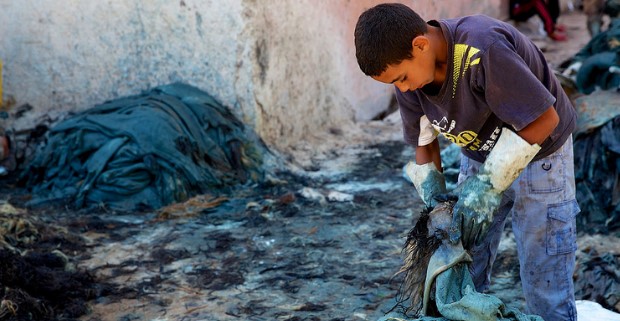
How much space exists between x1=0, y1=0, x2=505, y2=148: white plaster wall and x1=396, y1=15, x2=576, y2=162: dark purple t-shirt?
3540 mm

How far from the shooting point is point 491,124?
2666mm

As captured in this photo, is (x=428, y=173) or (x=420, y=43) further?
(x=428, y=173)

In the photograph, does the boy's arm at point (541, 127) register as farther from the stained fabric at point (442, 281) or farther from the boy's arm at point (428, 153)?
the boy's arm at point (428, 153)

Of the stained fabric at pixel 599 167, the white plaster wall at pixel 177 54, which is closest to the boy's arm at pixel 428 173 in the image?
the stained fabric at pixel 599 167

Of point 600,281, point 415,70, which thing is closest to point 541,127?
point 415,70

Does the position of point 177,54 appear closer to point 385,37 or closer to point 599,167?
point 599,167

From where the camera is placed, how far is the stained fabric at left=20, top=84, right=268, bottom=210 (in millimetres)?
5602

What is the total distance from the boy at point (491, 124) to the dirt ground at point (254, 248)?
90 centimetres

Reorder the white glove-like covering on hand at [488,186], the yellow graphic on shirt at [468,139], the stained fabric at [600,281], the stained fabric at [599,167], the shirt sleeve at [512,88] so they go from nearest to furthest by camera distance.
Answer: the shirt sleeve at [512,88], the white glove-like covering on hand at [488,186], the yellow graphic on shirt at [468,139], the stained fabric at [600,281], the stained fabric at [599,167]

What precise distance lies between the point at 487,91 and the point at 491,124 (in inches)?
10.1

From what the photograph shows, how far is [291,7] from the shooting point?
655 centimetres

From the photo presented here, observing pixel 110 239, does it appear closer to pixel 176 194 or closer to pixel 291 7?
pixel 176 194

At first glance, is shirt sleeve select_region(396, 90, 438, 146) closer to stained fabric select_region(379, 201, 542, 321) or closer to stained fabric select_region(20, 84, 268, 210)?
stained fabric select_region(379, 201, 542, 321)

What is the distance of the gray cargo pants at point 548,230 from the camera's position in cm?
273
